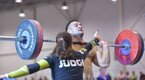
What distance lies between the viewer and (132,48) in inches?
202

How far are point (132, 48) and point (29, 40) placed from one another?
1675 millimetres

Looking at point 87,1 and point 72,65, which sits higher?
point 87,1

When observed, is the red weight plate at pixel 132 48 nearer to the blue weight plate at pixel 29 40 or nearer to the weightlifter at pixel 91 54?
the weightlifter at pixel 91 54

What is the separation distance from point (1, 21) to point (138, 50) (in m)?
13.0

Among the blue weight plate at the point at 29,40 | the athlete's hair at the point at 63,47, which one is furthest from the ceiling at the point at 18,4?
the athlete's hair at the point at 63,47

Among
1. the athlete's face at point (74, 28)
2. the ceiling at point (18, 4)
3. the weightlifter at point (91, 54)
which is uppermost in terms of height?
the ceiling at point (18, 4)

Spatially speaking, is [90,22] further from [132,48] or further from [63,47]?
[63,47]

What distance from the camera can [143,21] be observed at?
1321 centimetres

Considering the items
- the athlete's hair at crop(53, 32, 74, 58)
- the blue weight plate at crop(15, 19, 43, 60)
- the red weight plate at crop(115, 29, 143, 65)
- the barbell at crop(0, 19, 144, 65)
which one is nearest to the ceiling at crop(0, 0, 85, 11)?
the red weight plate at crop(115, 29, 143, 65)

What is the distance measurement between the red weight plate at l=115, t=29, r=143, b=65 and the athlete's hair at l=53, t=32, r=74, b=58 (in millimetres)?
1901

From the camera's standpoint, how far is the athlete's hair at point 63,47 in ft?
10.8

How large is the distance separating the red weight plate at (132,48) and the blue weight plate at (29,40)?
5.08 feet

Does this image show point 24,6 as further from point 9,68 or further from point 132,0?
point 132,0

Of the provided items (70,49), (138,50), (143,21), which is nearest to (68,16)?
(143,21)
